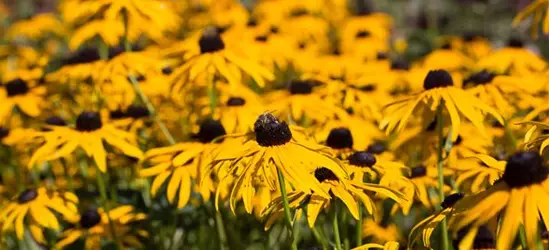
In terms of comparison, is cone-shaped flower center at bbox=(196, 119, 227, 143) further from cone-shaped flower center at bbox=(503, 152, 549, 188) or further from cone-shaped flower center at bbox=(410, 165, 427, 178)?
cone-shaped flower center at bbox=(503, 152, 549, 188)

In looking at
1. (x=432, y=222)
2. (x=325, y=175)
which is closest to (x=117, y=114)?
(x=325, y=175)

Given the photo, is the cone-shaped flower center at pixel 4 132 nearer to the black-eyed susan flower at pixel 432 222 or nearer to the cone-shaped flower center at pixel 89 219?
the cone-shaped flower center at pixel 89 219

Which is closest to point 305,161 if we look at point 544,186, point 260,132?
point 260,132

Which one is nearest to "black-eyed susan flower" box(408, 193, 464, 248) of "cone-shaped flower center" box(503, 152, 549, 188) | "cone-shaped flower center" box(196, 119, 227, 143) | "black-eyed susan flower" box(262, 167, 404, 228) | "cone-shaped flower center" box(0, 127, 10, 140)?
"black-eyed susan flower" box(262, 167, 404, 228)

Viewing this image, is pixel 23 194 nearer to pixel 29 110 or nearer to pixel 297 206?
pixel 29 110

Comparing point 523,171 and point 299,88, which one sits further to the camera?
point 299,88

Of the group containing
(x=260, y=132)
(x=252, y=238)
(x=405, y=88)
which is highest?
(x=260, y=132)

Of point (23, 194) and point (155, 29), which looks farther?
point (155, 29)

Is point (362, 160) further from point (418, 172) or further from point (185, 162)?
point (185, 162)

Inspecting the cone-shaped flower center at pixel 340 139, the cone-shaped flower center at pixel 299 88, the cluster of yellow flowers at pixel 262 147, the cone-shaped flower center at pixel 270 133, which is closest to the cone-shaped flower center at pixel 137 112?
the cluster of yellow flowers at pixel 262 147
